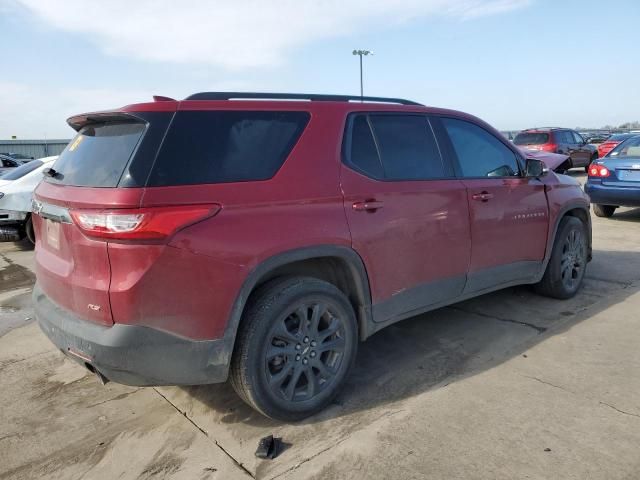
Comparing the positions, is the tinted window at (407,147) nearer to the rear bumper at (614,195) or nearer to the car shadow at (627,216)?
the rear bumper at (614,195)

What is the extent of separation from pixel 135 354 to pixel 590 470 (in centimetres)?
225

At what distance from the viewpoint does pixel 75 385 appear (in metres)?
3.53

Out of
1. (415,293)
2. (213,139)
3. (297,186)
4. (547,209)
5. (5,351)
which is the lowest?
(5,351)

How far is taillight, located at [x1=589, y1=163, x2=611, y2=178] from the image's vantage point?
30.2 feet

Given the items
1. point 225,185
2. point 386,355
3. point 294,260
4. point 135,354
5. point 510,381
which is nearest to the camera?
point 135,354

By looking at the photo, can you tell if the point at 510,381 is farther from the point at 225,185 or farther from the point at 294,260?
the point at 225,185

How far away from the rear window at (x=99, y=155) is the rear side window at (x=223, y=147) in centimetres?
19

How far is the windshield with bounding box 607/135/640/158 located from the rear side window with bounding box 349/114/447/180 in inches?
295

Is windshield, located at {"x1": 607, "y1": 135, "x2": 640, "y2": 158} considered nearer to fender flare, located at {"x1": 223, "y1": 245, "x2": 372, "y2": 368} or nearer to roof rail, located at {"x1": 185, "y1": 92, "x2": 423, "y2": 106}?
roof rail, located at {"x1": 185, "y1": 92, "x2": 423, "y2": 106}

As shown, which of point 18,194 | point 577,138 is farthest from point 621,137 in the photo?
point 18,194

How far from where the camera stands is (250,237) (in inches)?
103

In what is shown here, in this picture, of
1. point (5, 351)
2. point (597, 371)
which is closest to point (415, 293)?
point (597, 371)

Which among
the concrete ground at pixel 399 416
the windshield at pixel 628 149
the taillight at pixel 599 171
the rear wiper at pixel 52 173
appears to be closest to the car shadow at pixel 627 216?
the taillight at pixel 599 171

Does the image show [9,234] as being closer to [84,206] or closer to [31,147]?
[84,206]
